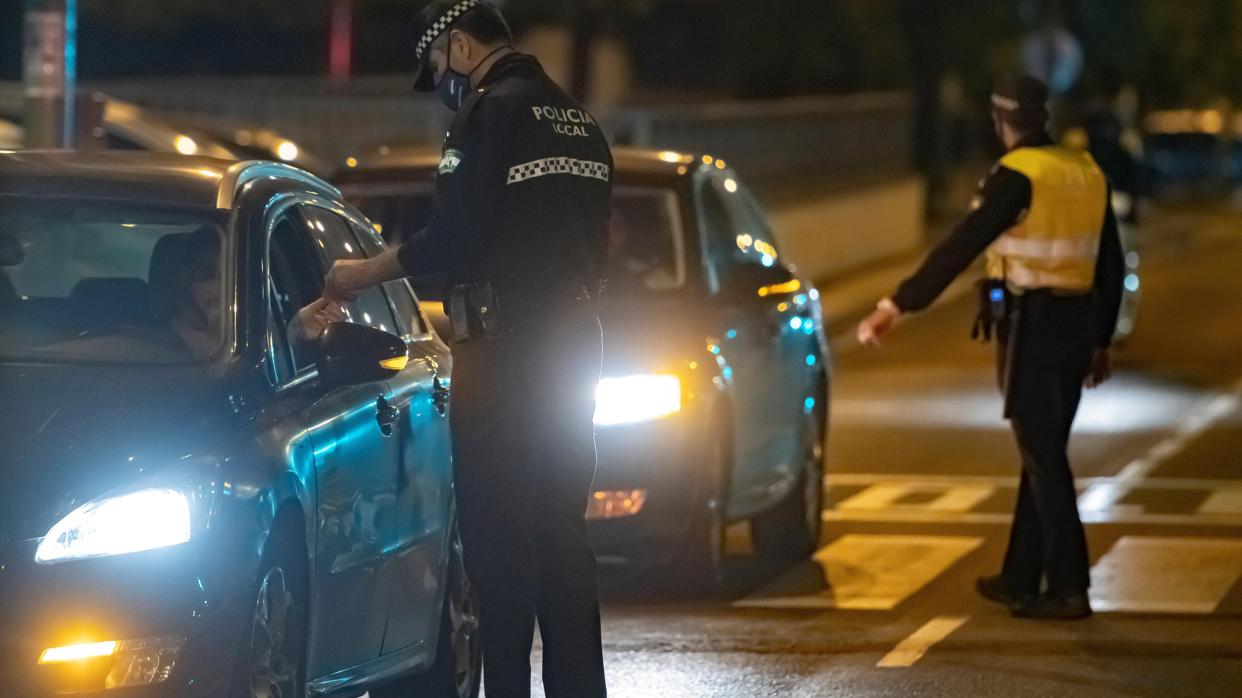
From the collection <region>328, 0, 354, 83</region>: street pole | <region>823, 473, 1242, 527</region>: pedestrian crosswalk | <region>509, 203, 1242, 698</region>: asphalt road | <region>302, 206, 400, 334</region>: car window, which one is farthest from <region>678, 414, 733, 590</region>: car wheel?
<region>328, 0, 354, 83</region>: street pole

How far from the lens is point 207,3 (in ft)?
132

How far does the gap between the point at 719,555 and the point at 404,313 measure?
2854mm

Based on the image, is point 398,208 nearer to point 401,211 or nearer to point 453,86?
point 401,211

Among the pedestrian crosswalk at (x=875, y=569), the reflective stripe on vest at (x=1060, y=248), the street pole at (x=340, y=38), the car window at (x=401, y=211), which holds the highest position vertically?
the street pole at (x=340, y=38)

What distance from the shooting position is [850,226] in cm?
3186

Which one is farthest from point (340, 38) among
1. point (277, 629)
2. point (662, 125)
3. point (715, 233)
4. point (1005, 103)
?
point (277, 629)

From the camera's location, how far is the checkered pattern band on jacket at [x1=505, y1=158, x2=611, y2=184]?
6.44 meters

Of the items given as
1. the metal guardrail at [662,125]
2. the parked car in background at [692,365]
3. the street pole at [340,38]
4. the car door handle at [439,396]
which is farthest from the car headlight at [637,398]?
the street pole at [340,38]

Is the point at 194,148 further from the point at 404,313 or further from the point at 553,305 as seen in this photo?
the point at 553,305

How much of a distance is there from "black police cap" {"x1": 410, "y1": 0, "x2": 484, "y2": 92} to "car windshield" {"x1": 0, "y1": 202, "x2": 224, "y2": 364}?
0.62m

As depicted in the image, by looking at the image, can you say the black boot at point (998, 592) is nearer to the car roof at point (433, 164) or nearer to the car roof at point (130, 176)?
the car roof at point (433, 164)

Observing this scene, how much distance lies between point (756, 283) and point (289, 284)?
14.2ft

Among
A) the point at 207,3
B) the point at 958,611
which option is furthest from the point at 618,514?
the point at 207,3

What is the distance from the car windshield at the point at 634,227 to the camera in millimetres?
10680
